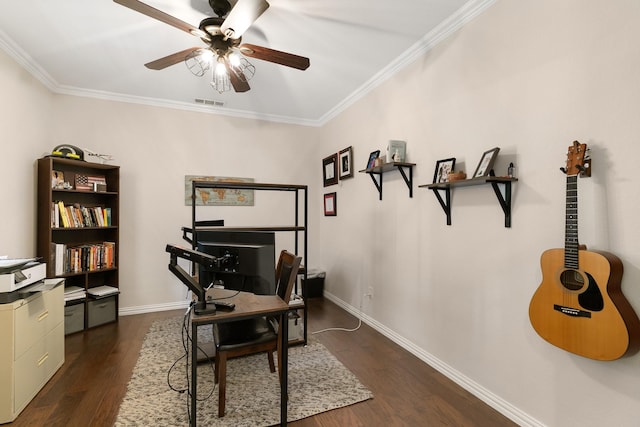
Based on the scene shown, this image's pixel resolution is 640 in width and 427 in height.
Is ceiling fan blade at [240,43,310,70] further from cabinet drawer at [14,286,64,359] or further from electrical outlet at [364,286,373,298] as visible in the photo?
electrical outlet at [364,286,373,298]

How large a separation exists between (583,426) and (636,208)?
43.1 inches

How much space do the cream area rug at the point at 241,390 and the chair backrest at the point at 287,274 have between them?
2.01 feet

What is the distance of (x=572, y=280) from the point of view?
1496mm

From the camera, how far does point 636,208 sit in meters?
1.37

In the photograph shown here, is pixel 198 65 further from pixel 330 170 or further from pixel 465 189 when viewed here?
pixel 465 189

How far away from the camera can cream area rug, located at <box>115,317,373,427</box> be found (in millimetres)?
1876

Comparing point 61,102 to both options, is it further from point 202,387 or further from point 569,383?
point 569,383

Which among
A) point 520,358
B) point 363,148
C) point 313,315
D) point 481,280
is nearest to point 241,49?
point 363,148

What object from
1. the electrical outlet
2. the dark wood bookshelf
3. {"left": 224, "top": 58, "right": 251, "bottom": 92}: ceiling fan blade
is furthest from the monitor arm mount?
the dark wood bookshelf

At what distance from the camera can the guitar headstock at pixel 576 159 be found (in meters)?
1.46

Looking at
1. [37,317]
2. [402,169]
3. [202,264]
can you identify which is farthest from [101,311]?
[402,169]

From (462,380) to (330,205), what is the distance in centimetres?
267

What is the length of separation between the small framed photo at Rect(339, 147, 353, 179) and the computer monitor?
221 centimetres

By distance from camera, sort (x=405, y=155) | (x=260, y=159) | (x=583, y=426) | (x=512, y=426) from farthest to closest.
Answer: (x=260, y=159) < (x=405, y=155) < (x=512, y=426) < (x=583, y=426)
